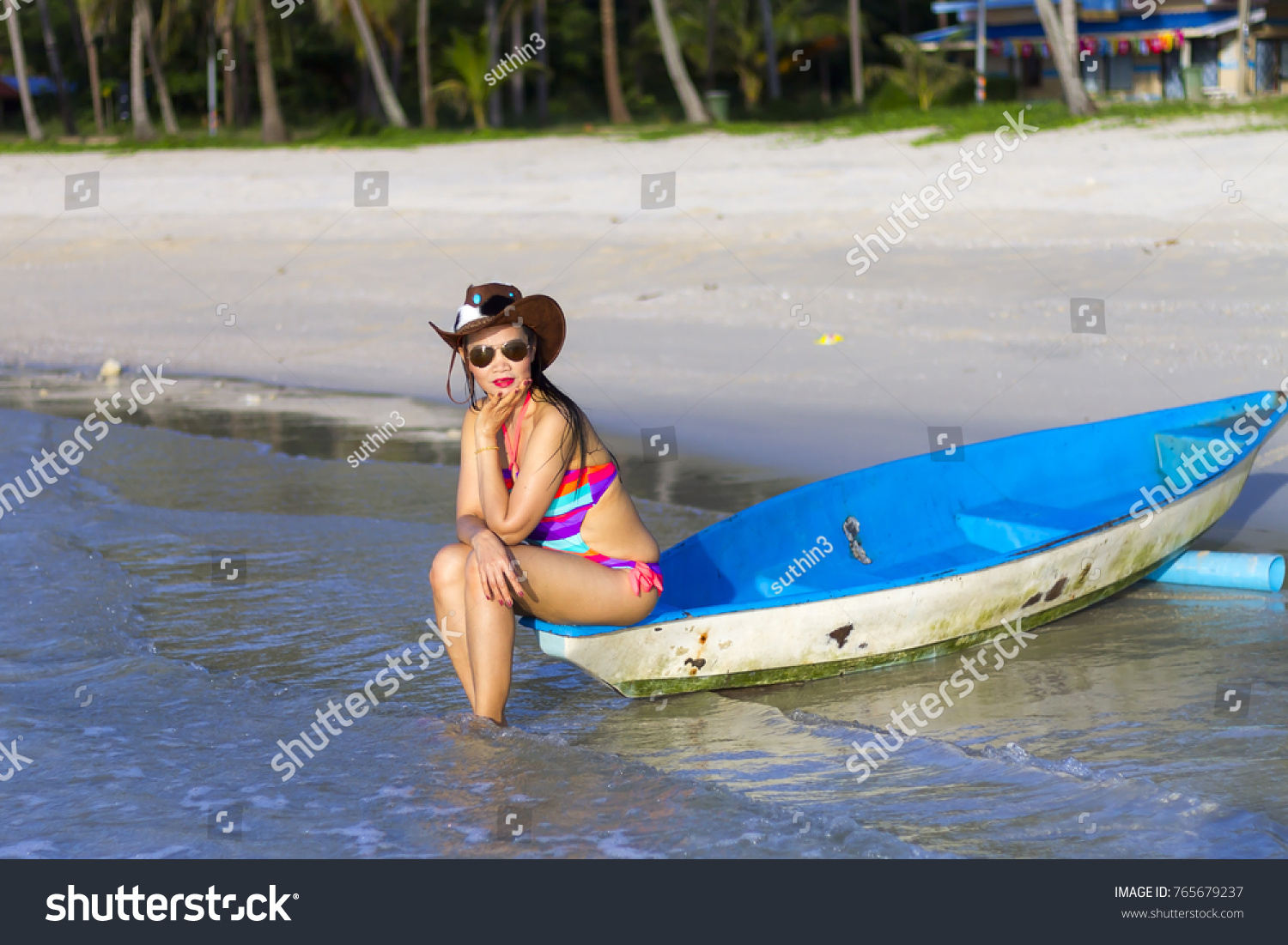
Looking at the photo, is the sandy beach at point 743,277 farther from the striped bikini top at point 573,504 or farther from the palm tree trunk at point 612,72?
the palm tree trunk at point 612,72

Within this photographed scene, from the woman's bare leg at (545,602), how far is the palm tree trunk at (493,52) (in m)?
23.2

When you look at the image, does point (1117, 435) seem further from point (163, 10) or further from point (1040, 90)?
point (163, 10)

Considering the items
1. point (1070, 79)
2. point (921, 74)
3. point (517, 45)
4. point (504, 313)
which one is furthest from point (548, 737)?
point (517, 45)

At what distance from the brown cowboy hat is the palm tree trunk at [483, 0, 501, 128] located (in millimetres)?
23076

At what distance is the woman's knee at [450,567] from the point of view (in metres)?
4.29

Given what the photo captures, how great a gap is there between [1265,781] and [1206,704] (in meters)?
0.64

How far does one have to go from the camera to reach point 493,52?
27266 mm

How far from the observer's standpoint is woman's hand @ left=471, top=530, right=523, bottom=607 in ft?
13.1

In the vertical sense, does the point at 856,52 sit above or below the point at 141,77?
below

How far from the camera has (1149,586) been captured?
5926 mm

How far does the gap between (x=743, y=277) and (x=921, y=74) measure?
55.8 ft

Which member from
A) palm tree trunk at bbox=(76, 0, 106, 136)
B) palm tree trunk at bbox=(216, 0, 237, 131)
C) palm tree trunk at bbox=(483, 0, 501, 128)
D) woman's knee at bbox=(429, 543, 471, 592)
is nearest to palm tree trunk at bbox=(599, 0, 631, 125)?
palm tree trunk at bbox=(483, 0, 501, 128)

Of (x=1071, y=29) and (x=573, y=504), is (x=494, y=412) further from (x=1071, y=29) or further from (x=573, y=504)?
(x=1071, y=29)

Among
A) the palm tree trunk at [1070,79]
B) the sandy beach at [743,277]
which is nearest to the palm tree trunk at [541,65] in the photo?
the sandy beach at [743,277]
